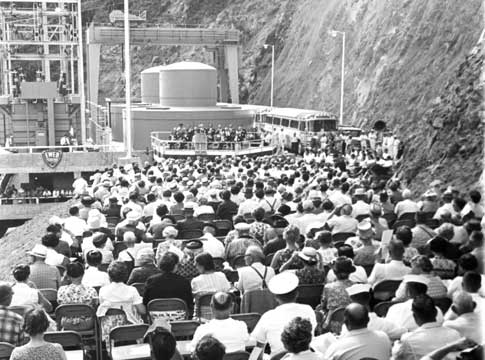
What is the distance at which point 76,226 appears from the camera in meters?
14.8

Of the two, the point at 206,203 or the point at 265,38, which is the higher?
the point at 265,38

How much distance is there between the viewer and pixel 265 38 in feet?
Result: 269

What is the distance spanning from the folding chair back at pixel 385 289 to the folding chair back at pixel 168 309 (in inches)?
92.5

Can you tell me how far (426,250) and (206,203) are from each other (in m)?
7.30

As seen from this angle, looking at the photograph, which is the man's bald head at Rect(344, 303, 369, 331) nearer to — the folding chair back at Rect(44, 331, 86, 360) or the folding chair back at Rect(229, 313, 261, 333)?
the folding chair back at Rect(229, 313, 261, 333)

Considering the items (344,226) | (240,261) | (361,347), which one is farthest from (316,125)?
(361,347)

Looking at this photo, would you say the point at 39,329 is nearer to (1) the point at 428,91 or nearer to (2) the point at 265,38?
(1) the point at 428,91

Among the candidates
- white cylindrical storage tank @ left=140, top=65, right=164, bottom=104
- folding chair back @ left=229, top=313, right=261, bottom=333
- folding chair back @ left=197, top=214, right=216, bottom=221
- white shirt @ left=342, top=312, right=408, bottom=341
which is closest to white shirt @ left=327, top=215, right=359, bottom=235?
folding chair back @ left=197, top=214, right=216, bottom=221

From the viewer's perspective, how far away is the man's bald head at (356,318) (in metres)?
6.29

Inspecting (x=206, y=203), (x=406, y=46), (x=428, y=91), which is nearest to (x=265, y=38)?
(x=406, y=46)

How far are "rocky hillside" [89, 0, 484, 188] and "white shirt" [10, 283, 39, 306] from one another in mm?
13266

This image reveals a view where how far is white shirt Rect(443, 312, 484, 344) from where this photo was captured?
6844 millimetres

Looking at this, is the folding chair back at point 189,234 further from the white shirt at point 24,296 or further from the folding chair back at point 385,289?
the folding chair back at point 385,289

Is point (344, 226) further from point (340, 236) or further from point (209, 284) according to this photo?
point (209, 284)
